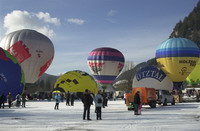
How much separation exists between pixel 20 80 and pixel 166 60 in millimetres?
20054

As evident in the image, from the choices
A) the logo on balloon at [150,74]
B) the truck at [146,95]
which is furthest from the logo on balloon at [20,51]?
the truck at [146,95]

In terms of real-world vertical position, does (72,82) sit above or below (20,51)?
below

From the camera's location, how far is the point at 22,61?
47344 mm

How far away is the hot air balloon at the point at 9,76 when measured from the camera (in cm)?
3316

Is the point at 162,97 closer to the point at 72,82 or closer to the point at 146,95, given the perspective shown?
the point at 146,95

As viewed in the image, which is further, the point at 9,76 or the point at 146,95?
the point at 9,76

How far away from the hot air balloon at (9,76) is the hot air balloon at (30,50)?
1233cm

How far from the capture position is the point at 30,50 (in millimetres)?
48156

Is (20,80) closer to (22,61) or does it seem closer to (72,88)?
(22,61)

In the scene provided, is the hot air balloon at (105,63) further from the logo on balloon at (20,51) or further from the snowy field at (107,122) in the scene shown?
the snowy field at (107,122)

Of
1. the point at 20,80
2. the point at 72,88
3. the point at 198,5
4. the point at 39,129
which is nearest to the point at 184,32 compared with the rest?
the point at 198,5

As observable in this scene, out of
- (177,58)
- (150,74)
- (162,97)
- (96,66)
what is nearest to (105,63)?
(96,66)

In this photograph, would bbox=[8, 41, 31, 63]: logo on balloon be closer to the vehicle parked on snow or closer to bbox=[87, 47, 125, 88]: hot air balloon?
bbox=[87, 47, 125, 88]: hot air balloon

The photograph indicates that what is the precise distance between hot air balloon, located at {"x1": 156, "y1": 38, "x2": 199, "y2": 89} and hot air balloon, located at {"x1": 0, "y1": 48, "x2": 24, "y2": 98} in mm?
19932
